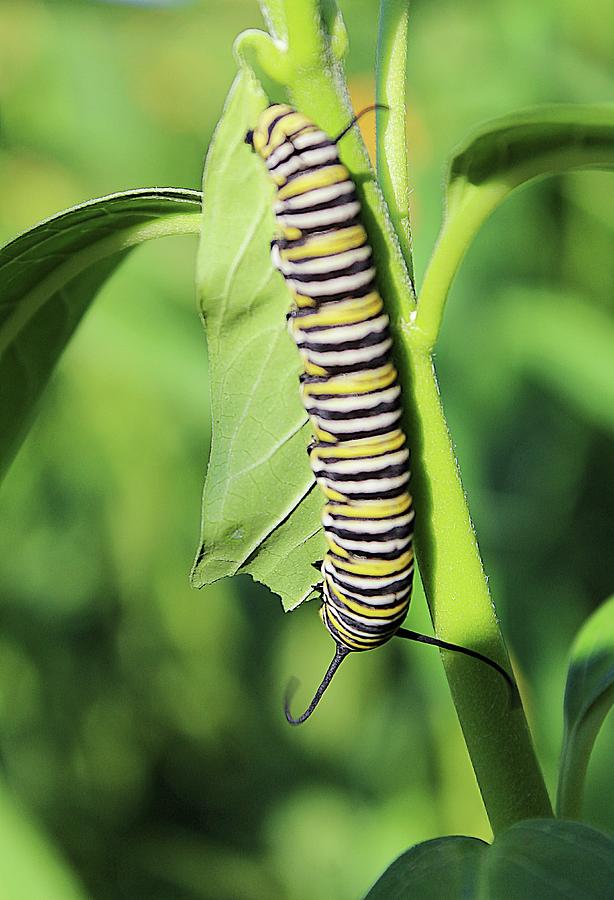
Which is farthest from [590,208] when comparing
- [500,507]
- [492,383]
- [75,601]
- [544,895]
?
[544,895]

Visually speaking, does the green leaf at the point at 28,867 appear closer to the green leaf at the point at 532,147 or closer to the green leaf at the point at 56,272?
the green leaf at the point at 56,272

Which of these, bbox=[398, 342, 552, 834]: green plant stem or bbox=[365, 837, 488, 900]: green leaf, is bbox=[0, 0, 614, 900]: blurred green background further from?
bbox=[365, 837, 488, 900]: green leaf

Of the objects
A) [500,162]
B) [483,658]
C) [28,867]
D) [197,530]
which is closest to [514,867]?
[483,658]

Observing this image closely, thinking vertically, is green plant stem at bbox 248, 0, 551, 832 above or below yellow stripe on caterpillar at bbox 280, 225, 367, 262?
below

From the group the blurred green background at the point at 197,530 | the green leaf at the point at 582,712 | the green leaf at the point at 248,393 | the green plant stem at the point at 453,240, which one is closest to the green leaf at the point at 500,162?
the green plant stem at the point at 453,240

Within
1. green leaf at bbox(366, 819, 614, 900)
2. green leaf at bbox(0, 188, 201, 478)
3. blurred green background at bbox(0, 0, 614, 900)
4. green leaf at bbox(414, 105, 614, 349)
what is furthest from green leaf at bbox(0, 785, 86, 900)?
green leaf at bbox(414, 105, 614, 349)

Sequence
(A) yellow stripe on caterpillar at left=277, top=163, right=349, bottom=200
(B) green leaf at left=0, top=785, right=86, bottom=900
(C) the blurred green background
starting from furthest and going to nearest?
(C) the blurred green background < (B) green leaf at left=0, top=785, right=86, bottom=900 < (A) yellow stripe on caterpillar at left=277, top=163, right=349, bottom=200

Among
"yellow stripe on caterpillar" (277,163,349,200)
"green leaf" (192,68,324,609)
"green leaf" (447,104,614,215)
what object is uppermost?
"yellow stripe on caterpillar" (277,163,349,200)
